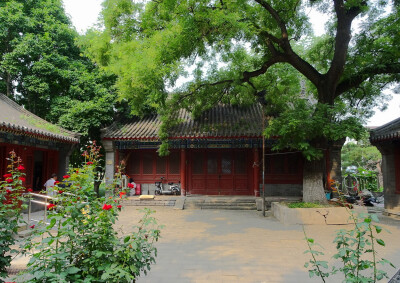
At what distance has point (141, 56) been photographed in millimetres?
7746

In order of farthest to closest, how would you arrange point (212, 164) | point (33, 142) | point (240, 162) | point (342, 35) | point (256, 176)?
point (212, 164), point (240, 162), point (256, 176), point (33, 142), point (342, 35)

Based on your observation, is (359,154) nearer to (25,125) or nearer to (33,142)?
(33,142)

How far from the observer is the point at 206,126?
468 inches

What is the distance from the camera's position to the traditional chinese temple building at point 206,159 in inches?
482

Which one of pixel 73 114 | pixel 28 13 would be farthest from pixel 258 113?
pixel 28 13

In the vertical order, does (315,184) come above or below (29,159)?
below

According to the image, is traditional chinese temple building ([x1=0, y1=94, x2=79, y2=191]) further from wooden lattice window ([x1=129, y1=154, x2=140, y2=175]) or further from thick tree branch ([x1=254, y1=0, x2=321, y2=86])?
thick tree branch ([x1=254, y1=0, x2=321, y2=86])

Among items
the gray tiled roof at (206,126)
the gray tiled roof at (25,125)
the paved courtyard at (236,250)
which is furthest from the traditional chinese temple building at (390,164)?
the gray tiled roof at (25,125)

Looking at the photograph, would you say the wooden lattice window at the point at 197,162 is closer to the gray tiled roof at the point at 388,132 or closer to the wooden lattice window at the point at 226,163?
the wooden lattice window at the point at 226,163

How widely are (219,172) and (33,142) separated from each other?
7.74 metres

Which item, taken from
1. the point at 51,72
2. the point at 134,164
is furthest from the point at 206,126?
the point at 51,72

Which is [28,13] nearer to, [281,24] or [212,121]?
[212,121]

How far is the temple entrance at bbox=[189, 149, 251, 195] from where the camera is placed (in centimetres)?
1298

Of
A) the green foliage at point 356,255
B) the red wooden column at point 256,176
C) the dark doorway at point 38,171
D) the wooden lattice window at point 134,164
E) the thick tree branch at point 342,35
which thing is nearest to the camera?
the green foliage at point 356,255
